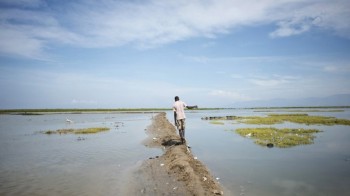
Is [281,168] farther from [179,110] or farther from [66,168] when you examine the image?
[66,168]

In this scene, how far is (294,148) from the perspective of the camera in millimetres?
17672

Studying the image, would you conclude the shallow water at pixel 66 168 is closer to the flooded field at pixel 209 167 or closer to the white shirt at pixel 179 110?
the flooded field at pixel 209 167

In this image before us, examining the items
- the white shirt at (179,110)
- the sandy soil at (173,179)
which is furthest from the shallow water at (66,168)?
the white shirt at (179,110)

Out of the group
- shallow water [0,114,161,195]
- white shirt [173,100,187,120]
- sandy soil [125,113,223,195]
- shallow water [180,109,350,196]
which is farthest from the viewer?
white shirt [173,100,187,120]

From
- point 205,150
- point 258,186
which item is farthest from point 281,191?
point 205,150

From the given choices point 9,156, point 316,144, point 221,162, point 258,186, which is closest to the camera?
point 258,186

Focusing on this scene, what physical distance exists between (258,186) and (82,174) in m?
7.02

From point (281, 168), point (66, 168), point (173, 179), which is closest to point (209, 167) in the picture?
point (173, 179)

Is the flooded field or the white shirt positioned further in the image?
the white shirt

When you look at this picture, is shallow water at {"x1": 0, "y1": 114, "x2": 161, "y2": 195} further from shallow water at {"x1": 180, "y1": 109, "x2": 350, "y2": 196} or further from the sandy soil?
shallow water at {"x1": 180, "y1": 109, "x2": 350, "y2": 196}

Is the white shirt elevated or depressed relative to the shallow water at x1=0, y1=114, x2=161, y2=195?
A: elevated

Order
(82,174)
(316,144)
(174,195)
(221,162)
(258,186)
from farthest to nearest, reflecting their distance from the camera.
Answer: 1. (316,144)
2. (221,162)
3. (82,174)
4. (258,186)
5. (174,195)

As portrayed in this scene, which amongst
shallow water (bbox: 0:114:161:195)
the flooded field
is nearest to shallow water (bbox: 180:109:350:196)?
the flooded field

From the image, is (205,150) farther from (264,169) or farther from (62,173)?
(62,173)
